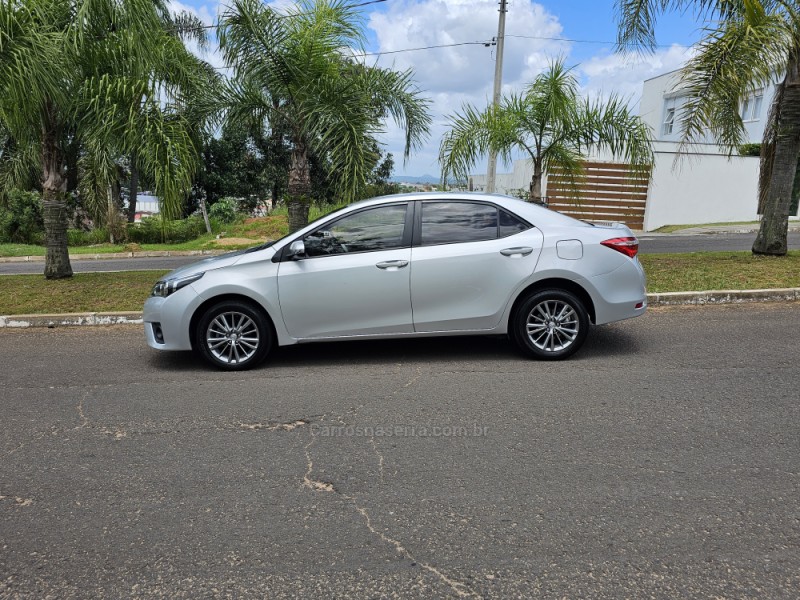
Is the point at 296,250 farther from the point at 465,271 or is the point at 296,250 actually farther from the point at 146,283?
the point at 146,283

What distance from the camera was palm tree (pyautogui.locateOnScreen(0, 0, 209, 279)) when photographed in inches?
334

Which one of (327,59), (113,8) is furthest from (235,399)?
(113,8)

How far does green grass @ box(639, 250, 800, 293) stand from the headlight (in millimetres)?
5975

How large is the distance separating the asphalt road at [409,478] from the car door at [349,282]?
0.42 meters

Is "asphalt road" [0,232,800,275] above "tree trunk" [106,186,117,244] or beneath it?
beneath

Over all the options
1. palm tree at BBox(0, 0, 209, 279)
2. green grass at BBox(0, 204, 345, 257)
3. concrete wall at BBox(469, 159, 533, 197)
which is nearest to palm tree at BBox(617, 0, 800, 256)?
palm tree at BBox(0, 0, 209, 279)

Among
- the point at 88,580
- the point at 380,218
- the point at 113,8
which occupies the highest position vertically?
the point at 113,8

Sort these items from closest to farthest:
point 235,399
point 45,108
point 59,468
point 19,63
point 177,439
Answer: point 59,468 → point 177,439 → point 235,399 → point 19,63 → point 45,108

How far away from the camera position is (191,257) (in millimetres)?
19484

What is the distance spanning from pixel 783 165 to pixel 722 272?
89.3 inches

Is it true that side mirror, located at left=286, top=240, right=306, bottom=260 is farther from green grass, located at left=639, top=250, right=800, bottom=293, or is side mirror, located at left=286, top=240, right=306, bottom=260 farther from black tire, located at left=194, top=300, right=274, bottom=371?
green grass, located at left=639, top=250, right=800, bottom=293

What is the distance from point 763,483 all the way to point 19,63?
9169 millimetres

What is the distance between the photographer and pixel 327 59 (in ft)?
30.6

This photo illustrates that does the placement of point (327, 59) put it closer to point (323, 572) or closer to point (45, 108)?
point (45, 108)
